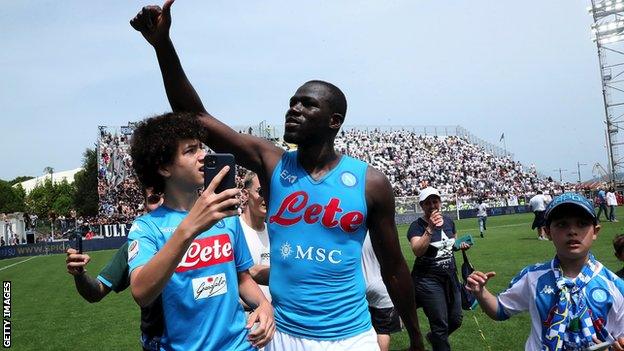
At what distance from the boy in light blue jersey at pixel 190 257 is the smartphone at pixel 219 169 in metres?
0.43

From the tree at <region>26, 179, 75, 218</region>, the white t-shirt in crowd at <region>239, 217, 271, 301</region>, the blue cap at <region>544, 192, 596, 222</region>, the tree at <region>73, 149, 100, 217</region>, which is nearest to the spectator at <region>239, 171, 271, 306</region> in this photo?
the white t-shirt in crowd at <region>239, 217, 271, 301</region>

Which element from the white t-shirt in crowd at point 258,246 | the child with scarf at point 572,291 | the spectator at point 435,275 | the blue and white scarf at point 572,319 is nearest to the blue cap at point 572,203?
the child with scarf at point 572,291

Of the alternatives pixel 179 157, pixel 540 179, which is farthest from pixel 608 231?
pixel 540 179

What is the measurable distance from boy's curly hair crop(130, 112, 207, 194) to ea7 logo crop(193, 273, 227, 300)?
1.87 feet

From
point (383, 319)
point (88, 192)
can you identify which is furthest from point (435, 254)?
point (88, 192)

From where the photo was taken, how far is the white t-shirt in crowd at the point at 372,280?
5715 millimetres

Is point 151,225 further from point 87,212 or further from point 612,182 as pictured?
point 87,212

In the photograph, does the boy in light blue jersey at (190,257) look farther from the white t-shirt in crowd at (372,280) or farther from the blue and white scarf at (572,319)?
the white t-shirt in crowd at (372,280)

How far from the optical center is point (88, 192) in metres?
73.9

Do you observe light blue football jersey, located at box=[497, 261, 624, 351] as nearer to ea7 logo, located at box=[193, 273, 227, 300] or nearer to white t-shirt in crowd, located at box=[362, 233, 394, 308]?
ea7 logo, located at box=[193, 273, 227, 300]

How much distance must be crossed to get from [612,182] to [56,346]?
47614 millimetres

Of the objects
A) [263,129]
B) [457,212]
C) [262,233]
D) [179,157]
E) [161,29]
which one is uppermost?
[263,129]

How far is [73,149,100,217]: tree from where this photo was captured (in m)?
73.1

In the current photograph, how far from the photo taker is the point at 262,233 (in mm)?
5395
